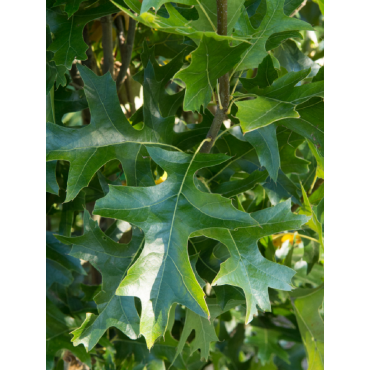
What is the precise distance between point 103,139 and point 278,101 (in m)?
0.32

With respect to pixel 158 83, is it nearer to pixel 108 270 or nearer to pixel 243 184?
pixel 243 184

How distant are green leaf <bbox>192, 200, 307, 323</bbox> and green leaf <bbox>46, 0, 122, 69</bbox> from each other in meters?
0.41

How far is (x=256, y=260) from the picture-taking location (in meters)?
0.68

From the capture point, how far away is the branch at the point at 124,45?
3.19 feet

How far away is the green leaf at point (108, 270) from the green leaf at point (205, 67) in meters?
0.30

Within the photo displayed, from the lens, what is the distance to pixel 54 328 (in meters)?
0.99

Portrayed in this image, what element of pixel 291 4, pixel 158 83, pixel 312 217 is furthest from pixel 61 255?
pixel 291 4

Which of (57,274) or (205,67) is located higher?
(205,67)

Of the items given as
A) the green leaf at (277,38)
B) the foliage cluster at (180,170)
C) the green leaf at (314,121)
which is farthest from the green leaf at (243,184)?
the green leaf at (277,38)

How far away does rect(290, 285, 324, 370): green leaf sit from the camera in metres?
0.87

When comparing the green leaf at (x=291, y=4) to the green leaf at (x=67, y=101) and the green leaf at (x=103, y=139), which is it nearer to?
Result: the green leaf at (x=103, y=139)
